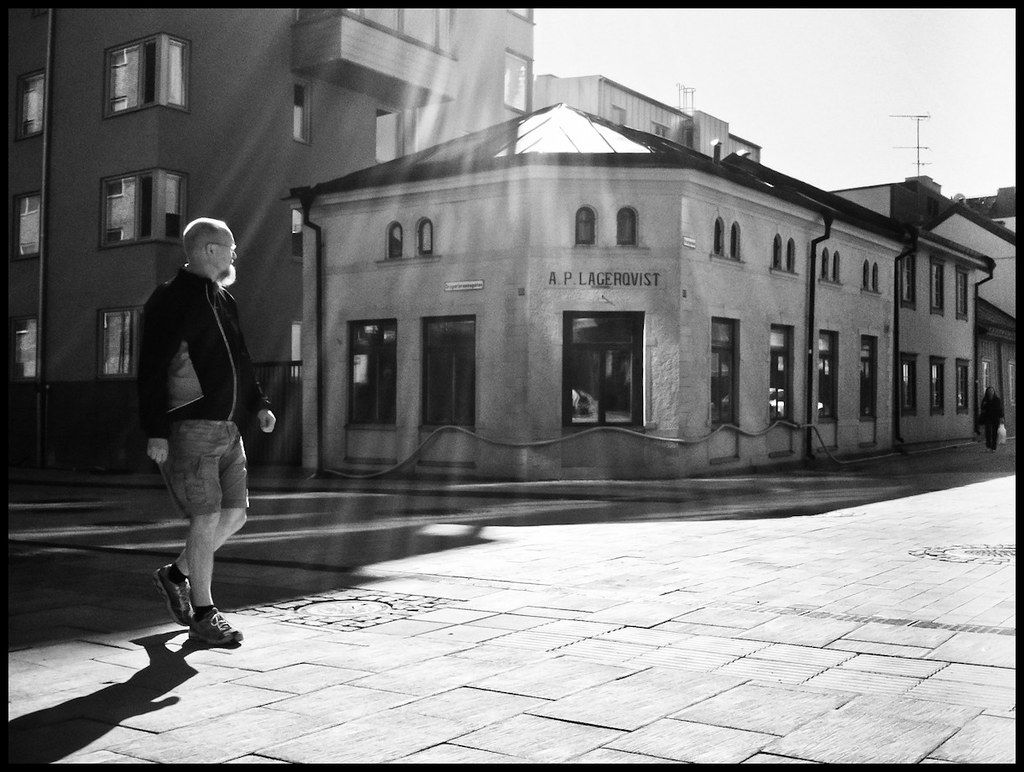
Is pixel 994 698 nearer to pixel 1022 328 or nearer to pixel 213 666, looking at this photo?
pixel 1022 328

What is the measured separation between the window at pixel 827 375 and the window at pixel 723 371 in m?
4.54

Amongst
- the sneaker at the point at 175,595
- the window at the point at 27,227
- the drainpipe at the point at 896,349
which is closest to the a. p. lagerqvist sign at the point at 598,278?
the drainpipe at the point at 896,349

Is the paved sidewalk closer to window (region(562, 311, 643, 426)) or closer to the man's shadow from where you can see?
the man's shadow

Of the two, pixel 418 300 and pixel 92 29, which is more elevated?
pixel 92 29

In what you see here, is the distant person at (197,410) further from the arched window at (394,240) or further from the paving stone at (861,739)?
the arched window at (394,240)

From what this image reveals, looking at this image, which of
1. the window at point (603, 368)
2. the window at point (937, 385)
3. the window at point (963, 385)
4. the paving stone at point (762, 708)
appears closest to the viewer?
the paving stone at point (762, 708)

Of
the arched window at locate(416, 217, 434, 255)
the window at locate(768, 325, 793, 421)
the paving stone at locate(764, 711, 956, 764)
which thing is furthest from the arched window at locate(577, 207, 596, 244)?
the paving stone at locate(764, 711, 956, 764)

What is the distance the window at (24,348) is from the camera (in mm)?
29000

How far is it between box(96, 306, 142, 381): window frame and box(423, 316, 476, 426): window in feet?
25.7

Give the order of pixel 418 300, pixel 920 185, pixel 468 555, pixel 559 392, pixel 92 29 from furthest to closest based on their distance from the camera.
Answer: pixel 920 185 < pixel 92 29 < pixel 418 300 < pixel 559 392 < pixel 468 555

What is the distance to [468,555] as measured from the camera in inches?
383

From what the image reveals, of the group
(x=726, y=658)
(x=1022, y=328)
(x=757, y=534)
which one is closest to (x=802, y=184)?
(x=757, y=534)

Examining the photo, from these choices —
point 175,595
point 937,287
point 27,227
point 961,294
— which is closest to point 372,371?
point 27,227

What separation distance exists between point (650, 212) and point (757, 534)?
11089mm
